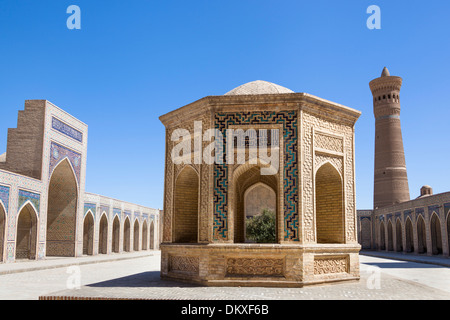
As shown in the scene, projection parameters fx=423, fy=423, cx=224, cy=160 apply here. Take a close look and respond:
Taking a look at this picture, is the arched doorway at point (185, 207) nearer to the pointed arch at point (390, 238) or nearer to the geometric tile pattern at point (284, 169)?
the geometric tile pattern at point (284, 169)

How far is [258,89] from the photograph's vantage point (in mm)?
9773

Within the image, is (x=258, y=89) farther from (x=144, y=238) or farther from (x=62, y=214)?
(x=144, y=238)

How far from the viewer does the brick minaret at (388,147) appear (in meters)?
33.3

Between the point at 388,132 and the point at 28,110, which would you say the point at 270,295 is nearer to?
the point at 28,110

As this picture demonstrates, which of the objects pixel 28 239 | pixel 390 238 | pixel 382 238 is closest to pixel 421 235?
pixel 390 238

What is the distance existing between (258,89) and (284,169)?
2.31 metres

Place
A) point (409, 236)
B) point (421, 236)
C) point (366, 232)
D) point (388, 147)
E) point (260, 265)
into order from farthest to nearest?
point (388, 147), point (366, 232), point (409, 236), point (421, 236), point (260, 265)

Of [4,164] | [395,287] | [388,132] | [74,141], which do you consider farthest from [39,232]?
[388,132]

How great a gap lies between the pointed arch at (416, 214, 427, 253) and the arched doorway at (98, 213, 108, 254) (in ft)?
59.4

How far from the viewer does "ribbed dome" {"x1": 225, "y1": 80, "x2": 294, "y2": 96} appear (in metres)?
9.70

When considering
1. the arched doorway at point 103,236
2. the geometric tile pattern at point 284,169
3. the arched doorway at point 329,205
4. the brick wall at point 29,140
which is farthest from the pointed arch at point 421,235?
the brick wall at point 29,140

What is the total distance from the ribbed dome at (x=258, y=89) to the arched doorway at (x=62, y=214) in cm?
1273

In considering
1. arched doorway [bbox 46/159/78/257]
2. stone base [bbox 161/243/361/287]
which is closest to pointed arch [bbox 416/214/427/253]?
stone base [bbox 161/243/361/287]

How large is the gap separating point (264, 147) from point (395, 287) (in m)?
3.64
